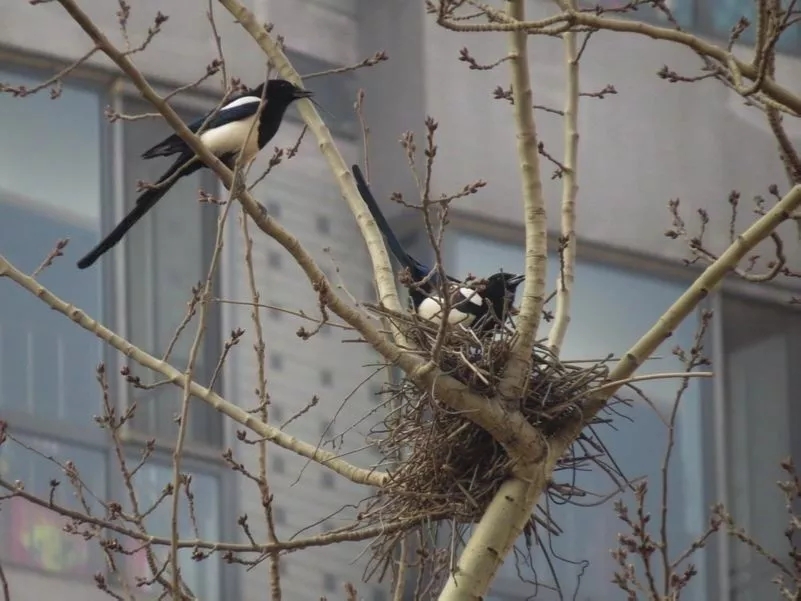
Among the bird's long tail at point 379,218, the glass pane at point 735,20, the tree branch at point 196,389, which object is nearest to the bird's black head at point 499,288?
the bird's long tail at point 379,218

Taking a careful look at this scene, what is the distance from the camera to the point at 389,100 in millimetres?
8969

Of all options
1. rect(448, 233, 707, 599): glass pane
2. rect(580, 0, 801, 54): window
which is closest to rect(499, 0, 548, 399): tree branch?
rect(448, 233, 707, 599): glass pane

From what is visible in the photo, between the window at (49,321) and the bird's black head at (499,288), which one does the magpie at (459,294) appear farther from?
the window at (49,321)

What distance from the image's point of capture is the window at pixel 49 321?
7.73 metres

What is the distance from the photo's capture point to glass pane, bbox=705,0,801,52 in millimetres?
9906

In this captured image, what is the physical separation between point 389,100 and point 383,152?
265 millimetres

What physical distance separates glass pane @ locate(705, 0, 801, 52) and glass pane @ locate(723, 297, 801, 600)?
150cm

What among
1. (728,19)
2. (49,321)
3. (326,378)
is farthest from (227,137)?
(728,19)

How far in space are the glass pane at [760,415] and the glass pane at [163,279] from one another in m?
3.04

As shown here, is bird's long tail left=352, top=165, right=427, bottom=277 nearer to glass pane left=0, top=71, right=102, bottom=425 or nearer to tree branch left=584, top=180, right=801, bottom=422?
tree branch left=584, top=180, right=801, bottom=422

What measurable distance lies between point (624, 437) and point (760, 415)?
1.09m

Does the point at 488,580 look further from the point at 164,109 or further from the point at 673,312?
the point at 164,109

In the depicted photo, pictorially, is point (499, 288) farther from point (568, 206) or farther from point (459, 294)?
point (568, 206)

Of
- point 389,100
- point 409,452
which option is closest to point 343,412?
point 389,100
